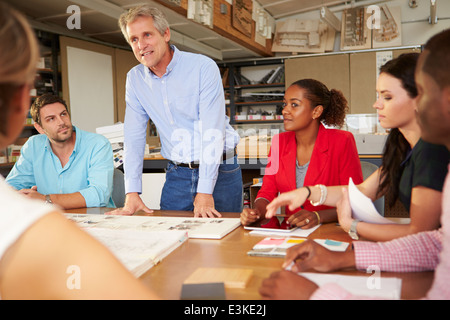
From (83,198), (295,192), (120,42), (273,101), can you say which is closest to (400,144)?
(295,192)

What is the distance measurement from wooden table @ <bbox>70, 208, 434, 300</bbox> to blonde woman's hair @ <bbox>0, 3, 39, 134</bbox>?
0.50 m

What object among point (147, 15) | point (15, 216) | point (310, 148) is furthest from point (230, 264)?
point (147, 15)

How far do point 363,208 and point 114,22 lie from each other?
14.4ft

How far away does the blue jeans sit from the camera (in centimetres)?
213

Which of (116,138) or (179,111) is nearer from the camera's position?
(179,111)

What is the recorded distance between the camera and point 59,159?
229cm

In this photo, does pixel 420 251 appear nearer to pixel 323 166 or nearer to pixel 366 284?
pixel 366 284

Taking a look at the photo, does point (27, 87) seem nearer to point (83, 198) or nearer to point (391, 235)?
point (391, 235)

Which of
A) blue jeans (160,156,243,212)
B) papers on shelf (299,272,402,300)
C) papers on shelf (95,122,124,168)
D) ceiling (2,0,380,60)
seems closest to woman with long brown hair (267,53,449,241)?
papers on shelf (299,272,402,300)

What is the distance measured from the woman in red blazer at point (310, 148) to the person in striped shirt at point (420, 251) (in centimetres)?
83

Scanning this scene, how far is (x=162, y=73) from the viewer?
2115 millimetres

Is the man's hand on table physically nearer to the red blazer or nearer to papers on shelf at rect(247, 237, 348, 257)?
the red blazer

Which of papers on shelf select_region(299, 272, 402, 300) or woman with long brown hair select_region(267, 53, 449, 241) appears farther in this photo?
woman with long brown hair select_region(267, 53, 449, 241)
